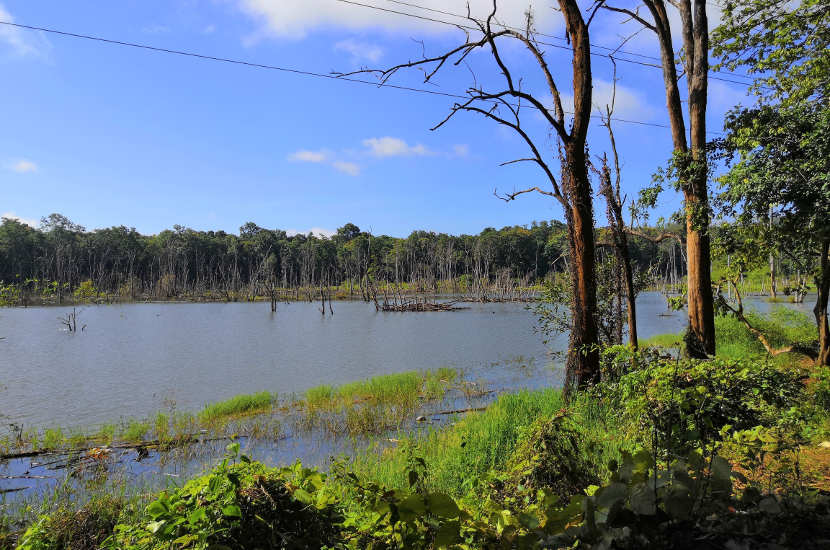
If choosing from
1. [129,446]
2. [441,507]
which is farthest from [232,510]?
[129,446]

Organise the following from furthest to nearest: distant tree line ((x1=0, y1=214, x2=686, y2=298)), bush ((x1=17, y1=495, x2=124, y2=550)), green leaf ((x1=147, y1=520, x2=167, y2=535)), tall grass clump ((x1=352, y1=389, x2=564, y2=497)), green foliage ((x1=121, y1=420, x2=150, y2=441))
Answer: distant tree line ((x1=0, y1=214, x2=686, y2=298))
green foliage ((x1=121, y1=420, x2=150, y2=441))
tall grass clump ((x1=352, y1=389, x2=564, y2=497))
bush ((x1=17, y1=495, x2=124, y2=550))
green leaf ((x1=147, y1=520, x2=167, y2=535))

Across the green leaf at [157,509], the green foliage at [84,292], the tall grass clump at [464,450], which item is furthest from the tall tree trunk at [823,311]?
the green foliage at [84,292]

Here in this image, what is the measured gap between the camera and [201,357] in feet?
72.5

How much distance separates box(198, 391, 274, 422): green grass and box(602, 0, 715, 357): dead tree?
10868 mm

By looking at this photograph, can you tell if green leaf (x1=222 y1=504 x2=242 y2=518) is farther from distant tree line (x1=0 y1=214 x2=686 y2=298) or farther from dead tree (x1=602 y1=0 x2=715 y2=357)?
distant tree line (x1=0 y1=214 x2=686 y2=298)

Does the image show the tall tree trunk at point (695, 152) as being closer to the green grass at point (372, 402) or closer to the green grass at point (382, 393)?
the green grass at point (372, 402)

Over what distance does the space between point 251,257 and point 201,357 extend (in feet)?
300

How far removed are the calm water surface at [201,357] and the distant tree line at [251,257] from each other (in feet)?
155

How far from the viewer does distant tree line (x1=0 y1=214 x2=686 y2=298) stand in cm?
8481

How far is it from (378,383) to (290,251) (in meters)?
98.8

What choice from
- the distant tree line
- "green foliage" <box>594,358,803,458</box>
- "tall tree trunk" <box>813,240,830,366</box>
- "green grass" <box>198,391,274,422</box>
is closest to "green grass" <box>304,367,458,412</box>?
"green grass" <box>198,391,274,422</box>

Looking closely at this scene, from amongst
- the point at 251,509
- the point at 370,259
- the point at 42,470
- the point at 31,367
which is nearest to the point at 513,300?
the point at 370,259

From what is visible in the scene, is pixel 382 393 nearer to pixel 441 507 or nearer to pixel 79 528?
pixel 79 528

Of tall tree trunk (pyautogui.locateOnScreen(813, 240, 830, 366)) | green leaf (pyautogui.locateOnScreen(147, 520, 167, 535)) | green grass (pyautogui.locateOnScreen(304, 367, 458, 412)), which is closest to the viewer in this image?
green leaf (pyautogui.locateOnScreen(147, 520, 167, 535))
